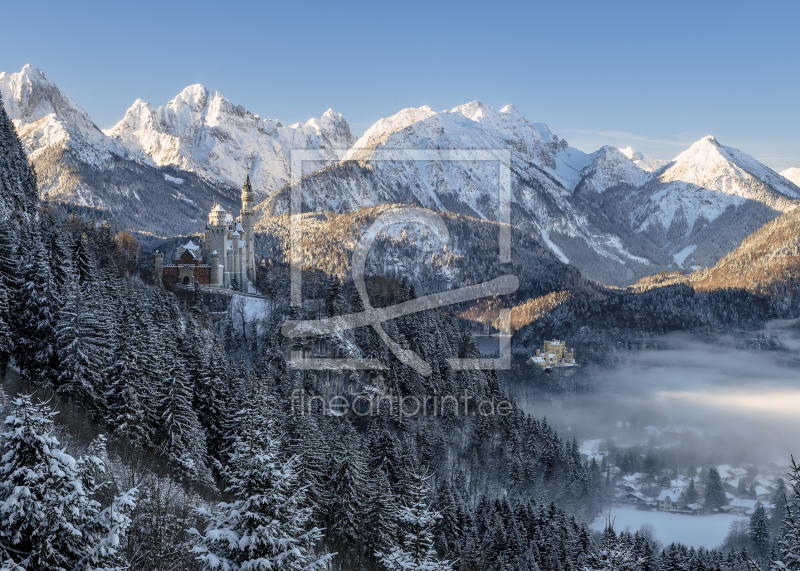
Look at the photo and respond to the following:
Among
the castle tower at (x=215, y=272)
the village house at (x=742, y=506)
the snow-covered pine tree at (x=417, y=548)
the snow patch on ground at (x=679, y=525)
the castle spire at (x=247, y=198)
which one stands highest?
the castle spire at (x=247, y=198)

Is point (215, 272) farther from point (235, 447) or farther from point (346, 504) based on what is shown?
point (235, 447)

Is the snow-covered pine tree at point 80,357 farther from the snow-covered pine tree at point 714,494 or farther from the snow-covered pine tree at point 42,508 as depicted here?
the snow-covered pine tree at point 714,494

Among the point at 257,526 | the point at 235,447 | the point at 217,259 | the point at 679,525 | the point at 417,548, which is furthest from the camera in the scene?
the point at 679,525

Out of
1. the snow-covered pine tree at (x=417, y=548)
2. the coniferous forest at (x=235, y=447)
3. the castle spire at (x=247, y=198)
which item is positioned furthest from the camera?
the castle spire at (x=247, y=198)

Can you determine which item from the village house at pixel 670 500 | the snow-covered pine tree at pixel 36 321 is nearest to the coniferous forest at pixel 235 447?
the snow-covered pine tree at pixel 36 321

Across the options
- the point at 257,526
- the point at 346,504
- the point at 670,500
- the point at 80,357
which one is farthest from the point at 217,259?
the point at 670,500

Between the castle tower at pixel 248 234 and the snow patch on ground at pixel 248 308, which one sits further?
the castle tower at pixel 248 234

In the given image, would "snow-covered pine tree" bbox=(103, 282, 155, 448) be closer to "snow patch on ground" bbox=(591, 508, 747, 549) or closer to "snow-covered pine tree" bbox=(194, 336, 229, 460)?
"snow-covered pine tree" bbox=(194, 336, 229, 460)

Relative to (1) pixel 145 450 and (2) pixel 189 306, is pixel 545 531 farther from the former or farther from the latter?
(2) pixel 189 306
